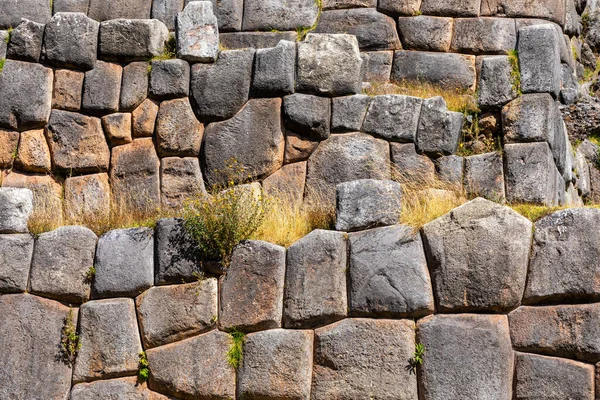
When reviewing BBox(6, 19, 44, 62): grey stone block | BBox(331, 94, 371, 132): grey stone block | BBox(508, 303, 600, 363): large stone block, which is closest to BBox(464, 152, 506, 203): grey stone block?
BBox(331, 94, 371, 132): grey stone block

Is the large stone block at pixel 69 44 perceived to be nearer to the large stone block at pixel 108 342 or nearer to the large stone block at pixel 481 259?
the large stone block at pixel 108 342

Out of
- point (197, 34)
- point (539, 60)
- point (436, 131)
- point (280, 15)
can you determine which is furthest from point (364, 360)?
point (280, 15)

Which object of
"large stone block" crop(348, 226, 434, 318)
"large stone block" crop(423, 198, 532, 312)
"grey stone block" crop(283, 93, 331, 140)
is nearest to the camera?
"large stone block" crop(423, 198, 532, 312)

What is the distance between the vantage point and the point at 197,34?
9.45m

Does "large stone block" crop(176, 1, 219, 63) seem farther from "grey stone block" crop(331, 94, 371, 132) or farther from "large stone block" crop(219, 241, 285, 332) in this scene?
"large stone block" crop(219, 241, 285, 332)

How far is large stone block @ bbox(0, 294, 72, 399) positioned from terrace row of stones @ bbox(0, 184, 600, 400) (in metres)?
0.01

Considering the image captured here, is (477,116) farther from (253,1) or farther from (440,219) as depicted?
(253,1)

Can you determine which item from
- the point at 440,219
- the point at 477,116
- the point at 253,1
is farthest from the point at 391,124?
the point at 253,1

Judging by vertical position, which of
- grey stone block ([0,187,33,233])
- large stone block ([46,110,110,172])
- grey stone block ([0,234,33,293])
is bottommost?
grey stone block ([0,234,33,293])

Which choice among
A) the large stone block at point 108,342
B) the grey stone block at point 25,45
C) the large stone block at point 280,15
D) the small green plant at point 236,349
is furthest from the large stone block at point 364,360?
the large stone block at point 280,15

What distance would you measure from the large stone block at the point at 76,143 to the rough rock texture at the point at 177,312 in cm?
238

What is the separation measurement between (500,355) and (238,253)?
7.72 ft

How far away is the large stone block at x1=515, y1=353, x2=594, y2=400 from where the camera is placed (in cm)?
656

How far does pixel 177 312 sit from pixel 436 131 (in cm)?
337
